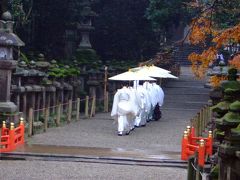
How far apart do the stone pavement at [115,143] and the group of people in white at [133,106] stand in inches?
15.8

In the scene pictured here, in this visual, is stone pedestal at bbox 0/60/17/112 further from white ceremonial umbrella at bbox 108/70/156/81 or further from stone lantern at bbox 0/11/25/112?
white ceremonial umbrella at bbox 108/70/156/81

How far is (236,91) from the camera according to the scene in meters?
8.21

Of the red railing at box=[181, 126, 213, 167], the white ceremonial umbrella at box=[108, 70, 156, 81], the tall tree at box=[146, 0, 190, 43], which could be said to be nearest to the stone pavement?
the red railing at box=[181, 126, 213, 167]


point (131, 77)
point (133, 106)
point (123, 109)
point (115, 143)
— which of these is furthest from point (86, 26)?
point (115, 143)

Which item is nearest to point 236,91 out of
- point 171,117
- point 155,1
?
point 171,117

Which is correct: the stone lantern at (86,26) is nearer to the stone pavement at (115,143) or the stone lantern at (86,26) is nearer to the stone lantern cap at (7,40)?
the stone pavement at (115,143)

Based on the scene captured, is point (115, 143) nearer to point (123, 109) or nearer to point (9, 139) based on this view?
point (123, 109)

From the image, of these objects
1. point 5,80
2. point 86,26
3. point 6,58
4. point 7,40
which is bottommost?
point 5,80

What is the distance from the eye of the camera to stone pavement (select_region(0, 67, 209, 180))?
13.3 metres

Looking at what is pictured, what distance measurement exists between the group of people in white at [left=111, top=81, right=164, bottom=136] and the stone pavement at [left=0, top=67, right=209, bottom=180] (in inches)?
15.8

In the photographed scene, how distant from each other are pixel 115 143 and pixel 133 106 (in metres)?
2.88

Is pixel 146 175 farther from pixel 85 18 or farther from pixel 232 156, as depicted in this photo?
pixel 85 18

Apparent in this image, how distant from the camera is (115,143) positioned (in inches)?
707

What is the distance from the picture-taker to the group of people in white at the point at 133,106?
66.0ft
